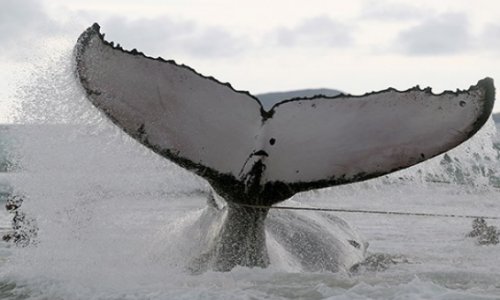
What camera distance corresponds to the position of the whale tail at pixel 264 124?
15.9ft

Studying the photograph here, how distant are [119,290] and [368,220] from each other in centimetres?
787

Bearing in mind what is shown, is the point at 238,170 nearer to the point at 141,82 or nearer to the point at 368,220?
the point at 141,82

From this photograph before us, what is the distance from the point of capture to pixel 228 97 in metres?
4.96

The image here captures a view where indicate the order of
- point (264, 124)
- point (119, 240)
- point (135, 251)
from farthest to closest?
point (119, 240)
point (135, 251)
point (264, 124)

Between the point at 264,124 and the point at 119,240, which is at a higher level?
the point at 264,124

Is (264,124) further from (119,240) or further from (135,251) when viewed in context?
(119,240)

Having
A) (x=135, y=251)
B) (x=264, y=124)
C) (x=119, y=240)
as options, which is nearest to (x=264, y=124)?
(x=264, y=124)

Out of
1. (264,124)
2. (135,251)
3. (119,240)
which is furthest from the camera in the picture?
(119,240)

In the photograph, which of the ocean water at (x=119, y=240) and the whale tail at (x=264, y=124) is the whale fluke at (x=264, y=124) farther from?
the ocean water at (x=119, y=240)

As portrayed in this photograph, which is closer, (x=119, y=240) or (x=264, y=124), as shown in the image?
(x=264, y=124)

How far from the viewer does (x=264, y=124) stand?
5000 millimetres

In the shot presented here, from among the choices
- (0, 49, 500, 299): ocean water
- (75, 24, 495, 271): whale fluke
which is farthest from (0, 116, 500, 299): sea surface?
(75, 24, 495, 271): whale fluke

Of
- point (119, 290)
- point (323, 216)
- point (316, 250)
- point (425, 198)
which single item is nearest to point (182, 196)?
point (425, 198)

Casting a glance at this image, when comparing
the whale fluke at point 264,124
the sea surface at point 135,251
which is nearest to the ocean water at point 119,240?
the sea surface at point 135,251
